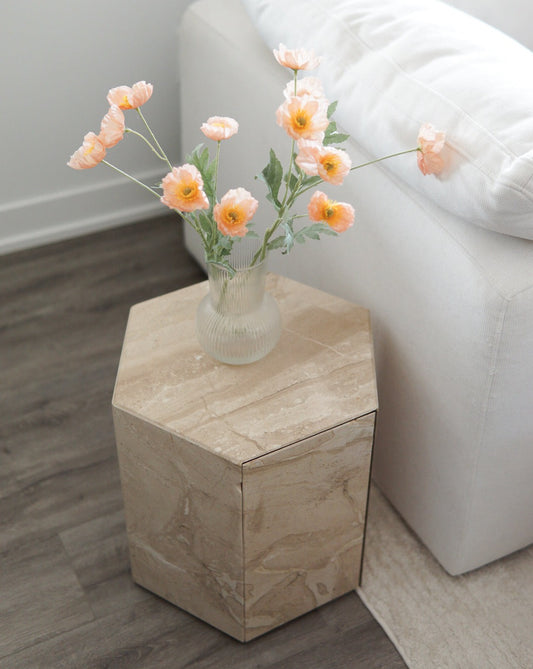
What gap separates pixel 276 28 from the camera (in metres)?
1.38

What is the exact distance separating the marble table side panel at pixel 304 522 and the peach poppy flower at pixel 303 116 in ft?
1.30

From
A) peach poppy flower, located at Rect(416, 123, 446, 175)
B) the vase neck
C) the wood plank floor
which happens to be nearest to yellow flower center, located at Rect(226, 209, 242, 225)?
the vase neck

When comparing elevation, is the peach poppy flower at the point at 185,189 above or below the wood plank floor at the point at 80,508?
above

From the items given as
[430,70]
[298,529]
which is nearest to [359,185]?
[430,70]

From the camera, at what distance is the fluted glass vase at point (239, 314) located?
1087mm

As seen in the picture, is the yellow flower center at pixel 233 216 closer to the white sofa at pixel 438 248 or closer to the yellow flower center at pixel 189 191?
the yellow flower center at pixel 189 191

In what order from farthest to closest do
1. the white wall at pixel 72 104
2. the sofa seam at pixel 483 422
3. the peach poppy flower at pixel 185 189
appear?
the white wall at pixel 72 104 < the sofa seam at pixel 483 422 < the peach poppy flower at pixel 185 189

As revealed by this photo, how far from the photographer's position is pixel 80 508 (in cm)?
148

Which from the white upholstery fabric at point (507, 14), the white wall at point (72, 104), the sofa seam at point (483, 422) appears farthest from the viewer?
the white wall at point (72, 104)

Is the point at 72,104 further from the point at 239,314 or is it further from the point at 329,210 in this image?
the point at 329,210

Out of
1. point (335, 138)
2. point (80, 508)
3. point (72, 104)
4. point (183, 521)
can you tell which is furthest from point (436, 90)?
point (72, 104)

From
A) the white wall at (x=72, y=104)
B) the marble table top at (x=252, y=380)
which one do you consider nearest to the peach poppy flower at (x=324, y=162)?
the marble table top at (x=252, y=380)

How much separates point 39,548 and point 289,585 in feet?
1.46

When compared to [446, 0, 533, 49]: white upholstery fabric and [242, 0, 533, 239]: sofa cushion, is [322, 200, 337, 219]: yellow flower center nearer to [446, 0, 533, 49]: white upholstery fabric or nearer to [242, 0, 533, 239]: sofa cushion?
[242, 0, 533, 239]: sofa cushion
